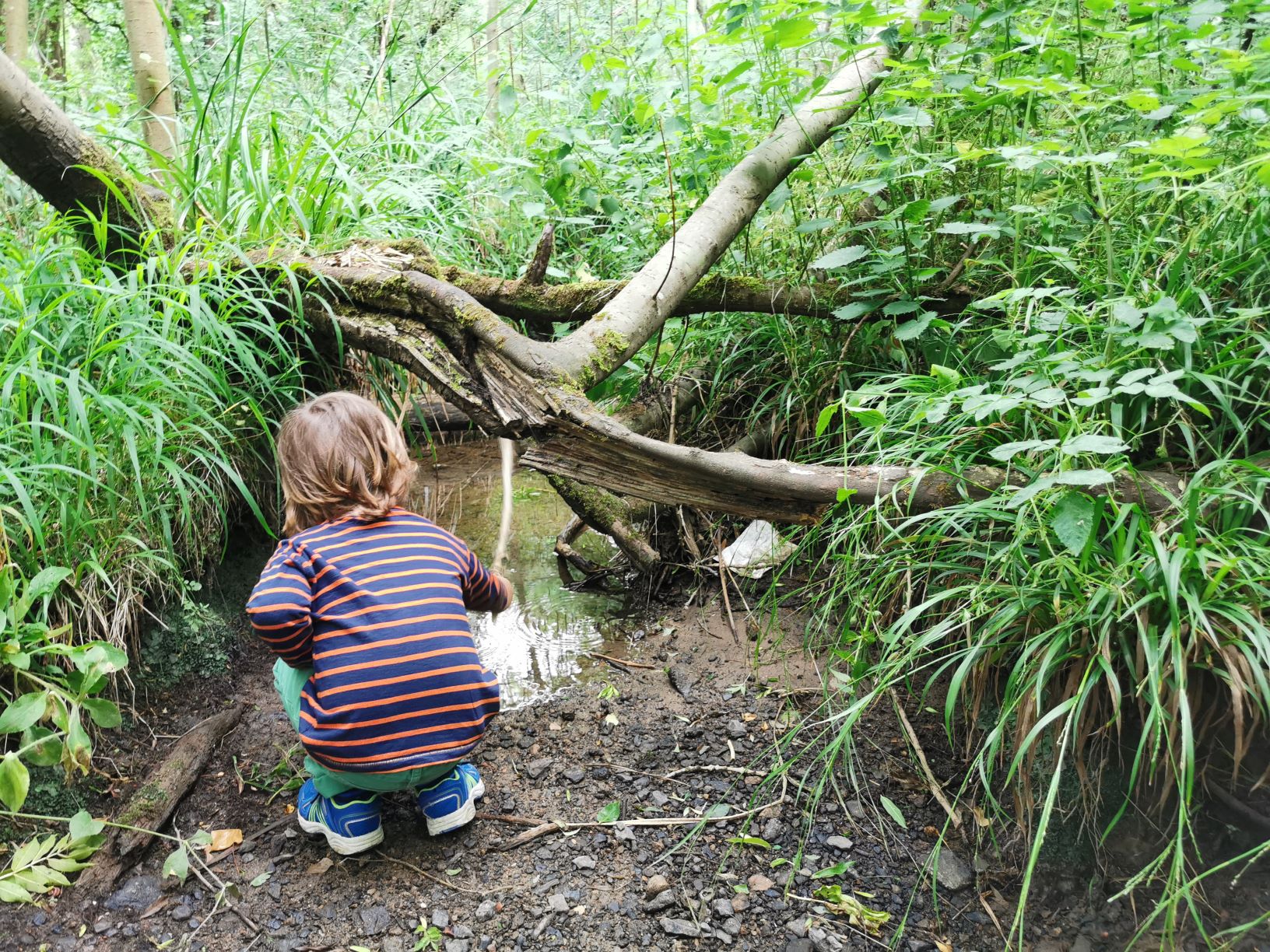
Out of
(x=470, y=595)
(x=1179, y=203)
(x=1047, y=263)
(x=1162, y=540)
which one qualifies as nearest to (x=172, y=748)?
(x=470, y=595)

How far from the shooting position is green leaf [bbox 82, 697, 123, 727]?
6.00 feet

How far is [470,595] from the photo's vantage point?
203cm

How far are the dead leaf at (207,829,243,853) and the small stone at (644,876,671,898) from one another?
3.14ft

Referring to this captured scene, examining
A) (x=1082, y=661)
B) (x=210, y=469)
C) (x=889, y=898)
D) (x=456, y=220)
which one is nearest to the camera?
(x=1082, y=661)

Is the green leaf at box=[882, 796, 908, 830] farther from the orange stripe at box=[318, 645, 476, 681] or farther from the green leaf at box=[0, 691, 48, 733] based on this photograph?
the green leaf at box=[0, 691, 48, 733]

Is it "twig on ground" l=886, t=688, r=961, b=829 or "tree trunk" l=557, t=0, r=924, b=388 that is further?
"tree trunk" l=557, t=0, r=924, b=388

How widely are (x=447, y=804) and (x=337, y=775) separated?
0.83 ft

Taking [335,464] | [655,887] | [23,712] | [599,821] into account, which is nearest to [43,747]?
[23,712]

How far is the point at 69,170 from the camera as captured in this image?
2551mm

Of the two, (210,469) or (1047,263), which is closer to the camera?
(1047,263)

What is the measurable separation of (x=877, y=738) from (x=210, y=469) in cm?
194

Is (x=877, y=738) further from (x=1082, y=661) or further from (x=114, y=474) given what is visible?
(x=114, y=474)

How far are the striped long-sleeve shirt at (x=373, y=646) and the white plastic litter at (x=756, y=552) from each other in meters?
1.05

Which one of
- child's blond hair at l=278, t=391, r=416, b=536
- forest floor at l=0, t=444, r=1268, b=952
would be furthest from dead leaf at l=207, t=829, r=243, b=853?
child's blond hair at l=278, t=391, r=416, b=536
